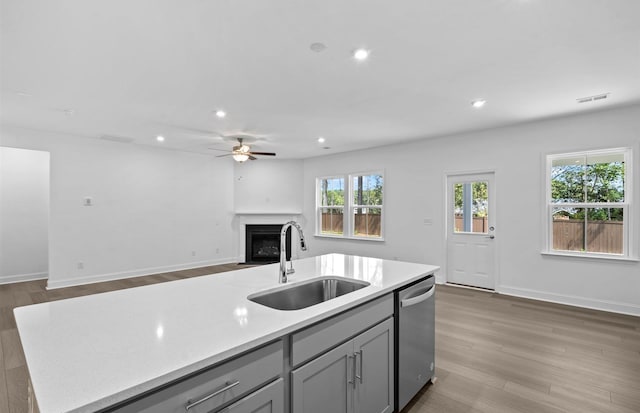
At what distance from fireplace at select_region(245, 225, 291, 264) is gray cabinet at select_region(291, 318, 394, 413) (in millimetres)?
6095

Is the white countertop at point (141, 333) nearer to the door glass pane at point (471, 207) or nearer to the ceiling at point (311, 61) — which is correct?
the ceiling at point (311, 61)

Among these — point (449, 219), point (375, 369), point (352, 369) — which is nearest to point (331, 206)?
point (449, 219)

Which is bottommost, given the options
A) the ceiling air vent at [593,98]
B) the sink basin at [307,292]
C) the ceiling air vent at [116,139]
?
the sink basin at [307,292]

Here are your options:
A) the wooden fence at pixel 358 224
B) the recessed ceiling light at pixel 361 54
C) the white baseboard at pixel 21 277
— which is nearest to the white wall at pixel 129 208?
the white baseboard at pixel 21 277

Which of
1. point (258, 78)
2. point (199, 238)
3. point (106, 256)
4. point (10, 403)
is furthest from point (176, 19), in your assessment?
point (199, 238)

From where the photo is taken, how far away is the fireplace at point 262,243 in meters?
7.94

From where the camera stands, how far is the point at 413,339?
213 centimetres

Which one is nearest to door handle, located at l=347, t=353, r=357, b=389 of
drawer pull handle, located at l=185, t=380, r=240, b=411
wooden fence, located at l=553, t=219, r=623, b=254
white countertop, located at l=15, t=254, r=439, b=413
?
white countertop, located at l=15, t=254, r=439, b=413

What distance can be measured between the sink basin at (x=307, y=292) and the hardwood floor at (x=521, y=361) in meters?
0.92

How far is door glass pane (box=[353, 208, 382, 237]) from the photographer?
6.82 meters

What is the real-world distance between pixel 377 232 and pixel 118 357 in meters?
6.10

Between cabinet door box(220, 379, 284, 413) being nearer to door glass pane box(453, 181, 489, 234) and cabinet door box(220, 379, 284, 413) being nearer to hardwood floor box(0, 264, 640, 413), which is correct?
hardwood floor box(0, 264, 640, 413)

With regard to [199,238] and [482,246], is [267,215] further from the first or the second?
[482,246]

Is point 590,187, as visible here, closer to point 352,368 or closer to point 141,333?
point 352,368
